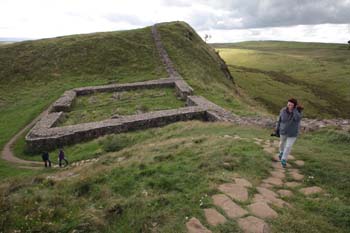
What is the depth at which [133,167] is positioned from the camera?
10461 millimetres

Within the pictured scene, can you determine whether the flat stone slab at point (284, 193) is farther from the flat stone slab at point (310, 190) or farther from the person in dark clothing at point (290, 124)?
the person in dark clothing at point (290, 124)

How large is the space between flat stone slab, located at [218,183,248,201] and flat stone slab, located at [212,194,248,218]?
0.85 feet

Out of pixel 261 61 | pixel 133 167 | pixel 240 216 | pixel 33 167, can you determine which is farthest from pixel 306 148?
pixel 261 61

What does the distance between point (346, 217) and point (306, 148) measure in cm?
537

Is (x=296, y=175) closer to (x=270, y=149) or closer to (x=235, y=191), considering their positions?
(x=270, y=149)

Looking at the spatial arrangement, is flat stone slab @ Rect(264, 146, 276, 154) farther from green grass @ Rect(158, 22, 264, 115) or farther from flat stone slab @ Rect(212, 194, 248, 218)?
green grass @ Rect(158, 22, 264, 115)

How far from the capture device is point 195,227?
6270 mm

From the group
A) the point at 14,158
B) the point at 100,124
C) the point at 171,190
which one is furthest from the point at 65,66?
the point at 171,190

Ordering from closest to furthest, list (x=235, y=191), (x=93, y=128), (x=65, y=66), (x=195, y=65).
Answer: (x=235, y=191), (x=93, y=128), (x=65, y=66), (x=195, y=65)

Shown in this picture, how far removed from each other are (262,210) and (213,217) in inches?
52.1

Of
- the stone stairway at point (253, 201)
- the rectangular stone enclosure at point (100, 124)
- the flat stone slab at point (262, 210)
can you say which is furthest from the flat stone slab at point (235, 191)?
the rectangular stone enclosure at point (100, 124)

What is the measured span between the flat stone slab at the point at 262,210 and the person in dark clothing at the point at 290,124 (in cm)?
315

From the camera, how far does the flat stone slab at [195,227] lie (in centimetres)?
612

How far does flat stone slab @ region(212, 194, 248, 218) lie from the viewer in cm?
672
